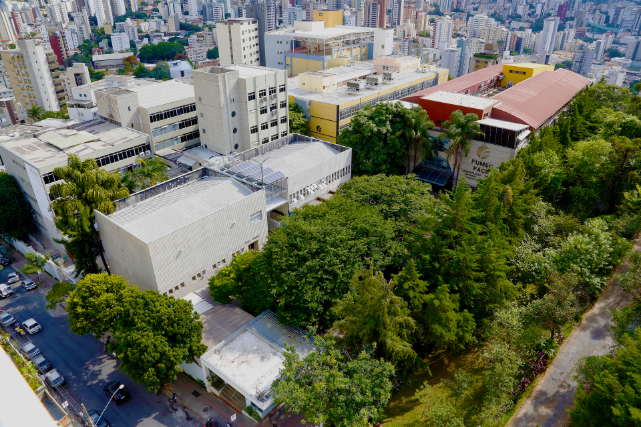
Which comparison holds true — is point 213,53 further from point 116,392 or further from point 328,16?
point 116,392


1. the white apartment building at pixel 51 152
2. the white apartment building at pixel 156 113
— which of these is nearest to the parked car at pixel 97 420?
the white apartment building at pixel 51 152

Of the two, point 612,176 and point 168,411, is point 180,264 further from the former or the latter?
point 612,176

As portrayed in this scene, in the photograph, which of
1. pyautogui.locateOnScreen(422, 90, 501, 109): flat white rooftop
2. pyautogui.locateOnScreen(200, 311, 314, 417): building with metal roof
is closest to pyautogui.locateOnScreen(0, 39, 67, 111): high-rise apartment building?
pyautogui.locateOnScreen(422, 90, 501, 109): flat white rooftop

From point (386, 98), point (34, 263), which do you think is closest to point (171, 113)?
point (34, 263)

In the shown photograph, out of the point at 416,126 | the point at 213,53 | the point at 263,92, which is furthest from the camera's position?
the point at 213,53

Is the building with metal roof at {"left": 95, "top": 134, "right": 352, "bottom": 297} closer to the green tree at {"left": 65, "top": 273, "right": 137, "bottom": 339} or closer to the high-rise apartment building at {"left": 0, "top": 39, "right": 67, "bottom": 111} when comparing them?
the green tree at {"left": 65, "top": 273, "right": 137, "bottom": 339}
